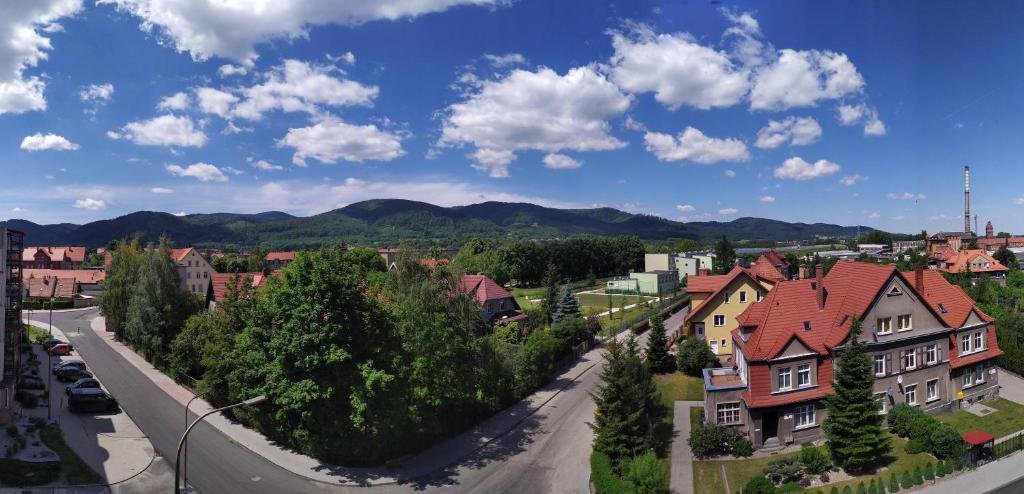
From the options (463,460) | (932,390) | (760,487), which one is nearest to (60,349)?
(463,460)

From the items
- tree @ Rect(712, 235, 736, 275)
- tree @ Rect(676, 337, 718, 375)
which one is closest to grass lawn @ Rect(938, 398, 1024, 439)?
tree @ Rect(676, 337, 718, 375)

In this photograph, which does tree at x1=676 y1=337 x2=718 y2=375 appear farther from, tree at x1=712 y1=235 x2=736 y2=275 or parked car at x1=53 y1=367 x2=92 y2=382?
tree at x1=712 y1=235 x2=736 y2=275

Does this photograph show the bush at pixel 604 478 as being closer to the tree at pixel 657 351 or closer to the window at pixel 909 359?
the tree at pixel 657 351

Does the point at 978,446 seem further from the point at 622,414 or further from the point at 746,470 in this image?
the point at 622,414

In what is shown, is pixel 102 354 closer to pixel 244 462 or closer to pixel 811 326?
pixel 244 462

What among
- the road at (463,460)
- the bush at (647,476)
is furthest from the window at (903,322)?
the bush at (647,476)

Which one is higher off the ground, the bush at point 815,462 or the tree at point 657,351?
the tree at point 657,351
